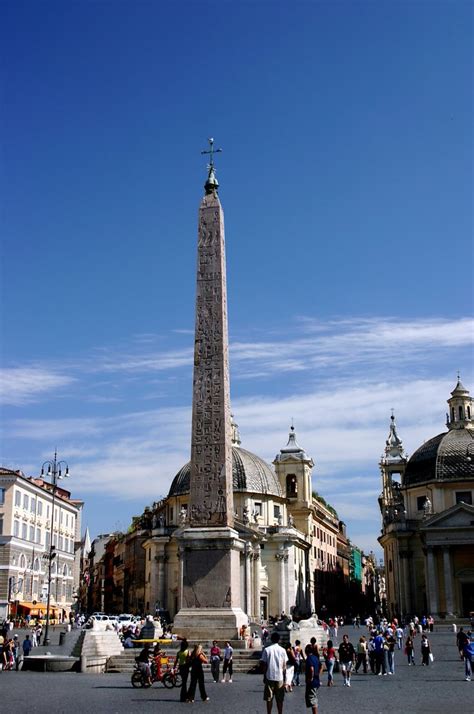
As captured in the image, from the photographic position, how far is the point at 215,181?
2469cm

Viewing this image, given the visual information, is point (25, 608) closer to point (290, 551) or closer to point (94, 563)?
point (290, 551)

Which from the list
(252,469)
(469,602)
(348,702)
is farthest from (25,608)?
(348,702)

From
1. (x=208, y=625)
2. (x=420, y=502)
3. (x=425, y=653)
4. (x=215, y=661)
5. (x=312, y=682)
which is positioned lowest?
(x=425, y=653)

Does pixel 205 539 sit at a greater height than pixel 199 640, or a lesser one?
greater

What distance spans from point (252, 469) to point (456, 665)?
38317 mm

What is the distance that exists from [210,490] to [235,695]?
6121 millimetres

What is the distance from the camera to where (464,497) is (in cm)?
6425

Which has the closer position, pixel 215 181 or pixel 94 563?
pixel 215 181

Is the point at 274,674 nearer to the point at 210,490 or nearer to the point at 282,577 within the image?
the point at 210,490

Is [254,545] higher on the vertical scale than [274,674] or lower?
higher

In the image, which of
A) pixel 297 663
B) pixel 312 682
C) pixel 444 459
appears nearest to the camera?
pixel 312 682

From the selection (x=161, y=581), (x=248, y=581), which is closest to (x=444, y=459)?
(x=248, y=581)

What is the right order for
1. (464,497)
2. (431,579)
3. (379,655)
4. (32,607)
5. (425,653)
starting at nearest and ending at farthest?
(379,655) → (425,653) → (32,607) → (431,579) → (464,497)

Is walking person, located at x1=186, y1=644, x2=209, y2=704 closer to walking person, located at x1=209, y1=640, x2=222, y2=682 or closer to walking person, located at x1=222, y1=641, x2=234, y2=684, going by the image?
walking person, located at x1=209, y1=640, x2=222, y2=682
